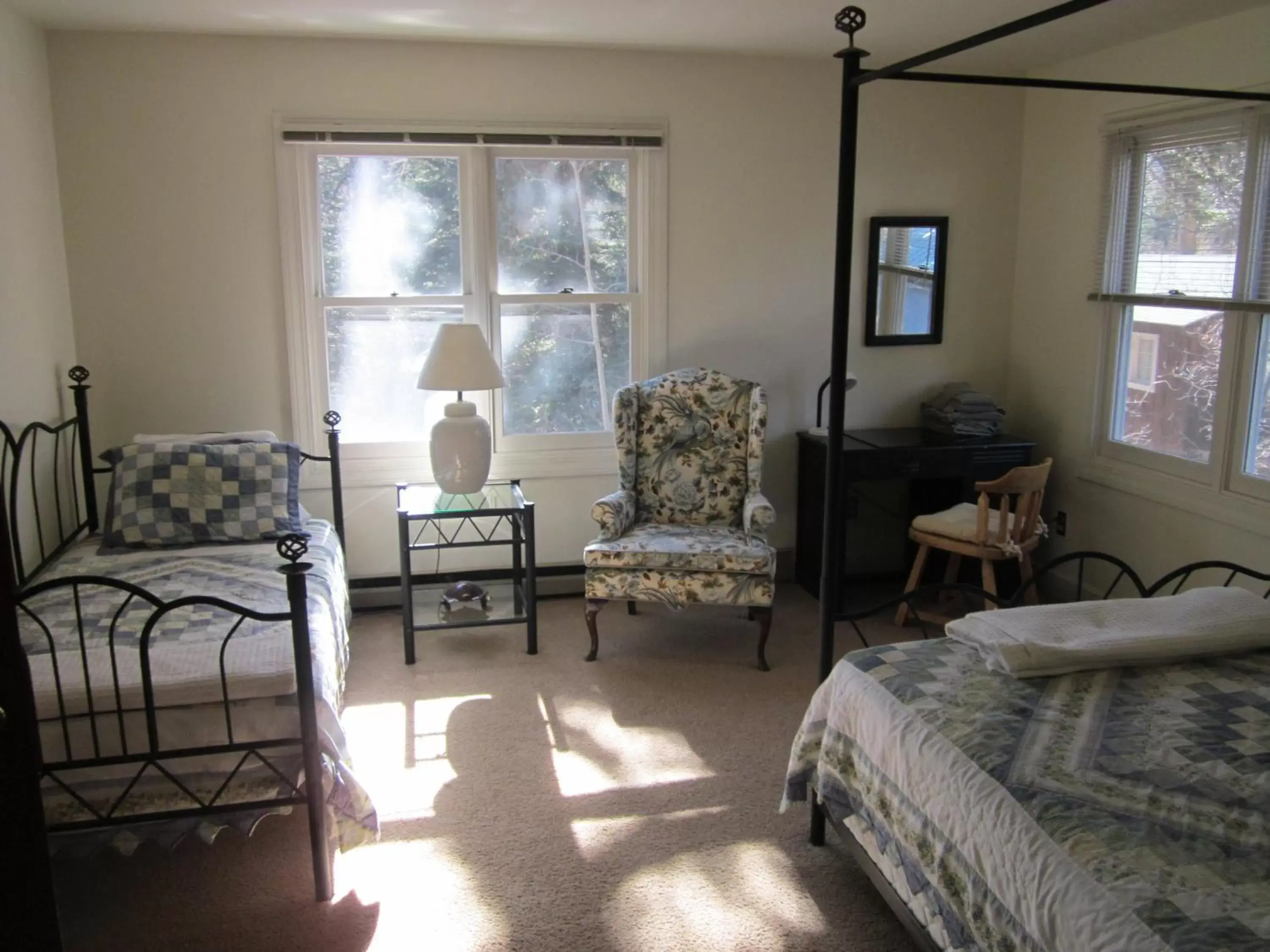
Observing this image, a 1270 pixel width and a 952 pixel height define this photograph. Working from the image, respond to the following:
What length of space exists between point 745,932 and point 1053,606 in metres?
1.09

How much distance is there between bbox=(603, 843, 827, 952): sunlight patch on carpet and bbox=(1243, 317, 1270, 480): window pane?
2.31 m

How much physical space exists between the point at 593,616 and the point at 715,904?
1.55 meters

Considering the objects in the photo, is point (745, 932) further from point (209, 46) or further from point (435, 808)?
point (209, 46)

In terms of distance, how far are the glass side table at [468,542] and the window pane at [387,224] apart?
0.88 metres

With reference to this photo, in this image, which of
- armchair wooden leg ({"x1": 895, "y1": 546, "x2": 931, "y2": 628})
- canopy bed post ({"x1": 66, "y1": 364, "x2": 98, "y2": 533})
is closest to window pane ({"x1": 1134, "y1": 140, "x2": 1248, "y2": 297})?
armchair wooden leg ({"x1": 895, "y1": 546, "x2": 931, "y2": 628})

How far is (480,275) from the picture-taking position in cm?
430

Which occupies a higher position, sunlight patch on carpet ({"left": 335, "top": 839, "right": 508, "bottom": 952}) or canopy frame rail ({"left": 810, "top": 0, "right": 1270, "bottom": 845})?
canopy frame rail ({"left": 810, "top": 0, "right": 1270, "bottom": 845})

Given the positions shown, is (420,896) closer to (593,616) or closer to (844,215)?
(593,616)

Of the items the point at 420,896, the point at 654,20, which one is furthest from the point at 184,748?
the point at 654,20

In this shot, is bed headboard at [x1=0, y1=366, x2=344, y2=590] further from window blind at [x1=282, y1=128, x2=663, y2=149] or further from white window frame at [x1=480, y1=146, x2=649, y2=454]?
window blind at [x1=282, y1=128, x2=663, y2=149]

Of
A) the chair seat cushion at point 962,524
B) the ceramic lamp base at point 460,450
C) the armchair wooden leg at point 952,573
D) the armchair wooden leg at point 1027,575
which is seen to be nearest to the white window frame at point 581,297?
the ceramic lamp base at point 460,450

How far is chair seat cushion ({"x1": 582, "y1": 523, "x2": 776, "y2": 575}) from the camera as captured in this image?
12.4 ft

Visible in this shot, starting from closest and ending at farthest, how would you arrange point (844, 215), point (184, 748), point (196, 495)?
point (184, 748), point (844, 215), point (196, 495)

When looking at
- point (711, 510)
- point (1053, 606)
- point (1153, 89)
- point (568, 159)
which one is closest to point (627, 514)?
point (711, 510)
